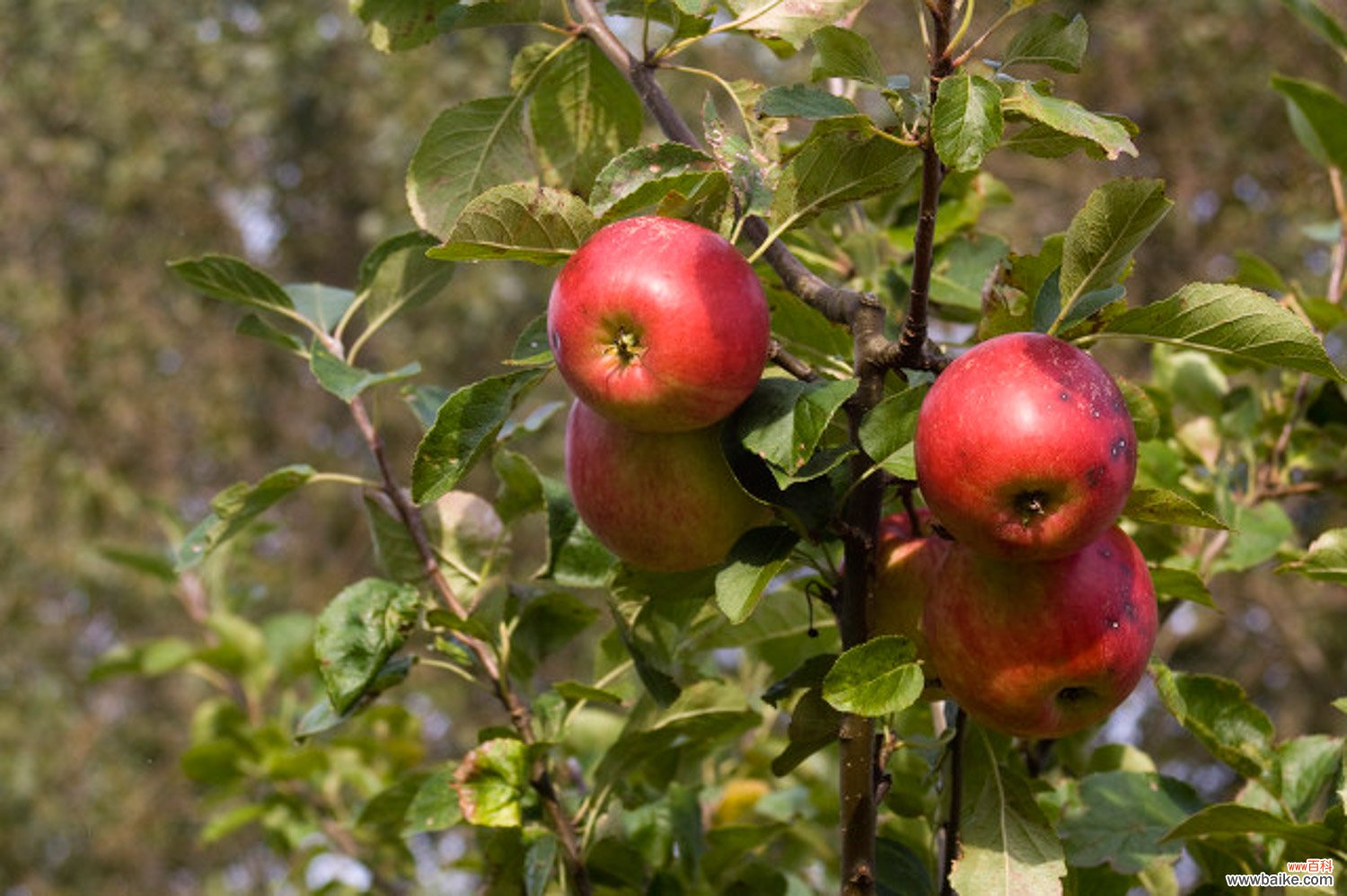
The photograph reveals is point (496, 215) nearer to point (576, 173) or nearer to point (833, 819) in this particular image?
point (576, 173)

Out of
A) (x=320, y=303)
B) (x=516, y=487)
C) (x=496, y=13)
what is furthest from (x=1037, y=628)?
(x=320, y=303)

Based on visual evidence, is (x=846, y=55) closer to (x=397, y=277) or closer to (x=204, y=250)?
(x=397, y=277)

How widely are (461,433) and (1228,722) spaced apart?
521 millimetres

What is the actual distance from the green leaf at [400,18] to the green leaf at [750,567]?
0.43 meters

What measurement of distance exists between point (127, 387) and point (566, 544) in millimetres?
5393

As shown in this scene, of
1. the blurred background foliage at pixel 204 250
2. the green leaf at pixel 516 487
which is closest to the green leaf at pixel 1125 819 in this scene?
the green leaf at pixel 516 487

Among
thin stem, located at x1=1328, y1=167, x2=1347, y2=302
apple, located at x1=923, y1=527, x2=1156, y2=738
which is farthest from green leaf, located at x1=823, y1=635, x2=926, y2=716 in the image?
thin stem, located at x1=1328, y1=167, x2=1347, y2=302

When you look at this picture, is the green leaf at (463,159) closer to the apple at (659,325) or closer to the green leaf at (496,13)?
the green leaf at (496,13)

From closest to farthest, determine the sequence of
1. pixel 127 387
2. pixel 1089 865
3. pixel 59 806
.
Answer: pixel 1089 865
pixel 59 806
pixel 127 387

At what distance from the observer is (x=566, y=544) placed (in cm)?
97

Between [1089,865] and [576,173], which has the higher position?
[576,173]

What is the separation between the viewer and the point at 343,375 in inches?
37.3

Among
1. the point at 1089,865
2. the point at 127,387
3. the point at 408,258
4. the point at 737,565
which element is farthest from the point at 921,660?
the point at 127,387

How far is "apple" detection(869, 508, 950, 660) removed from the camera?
770mm
